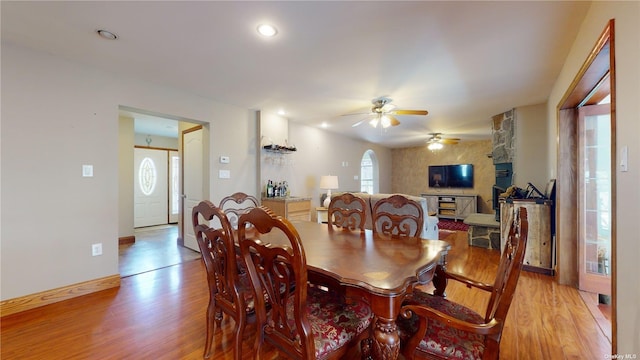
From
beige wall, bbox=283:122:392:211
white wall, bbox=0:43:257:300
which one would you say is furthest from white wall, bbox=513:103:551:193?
white wall, bbox=0:43:257:300

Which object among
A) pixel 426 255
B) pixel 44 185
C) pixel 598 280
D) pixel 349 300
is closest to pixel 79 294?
pixel 44 185

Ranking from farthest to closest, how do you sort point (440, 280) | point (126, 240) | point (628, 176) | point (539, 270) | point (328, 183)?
point (328, 183), point (126, 240), point (539, 270), point (440, 280), point (628, 176)

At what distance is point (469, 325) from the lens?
1036 mm

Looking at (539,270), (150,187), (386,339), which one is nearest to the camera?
(386,339)

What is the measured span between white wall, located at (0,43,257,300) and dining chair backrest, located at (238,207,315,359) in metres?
2.56

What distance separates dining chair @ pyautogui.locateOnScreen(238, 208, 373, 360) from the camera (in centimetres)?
108

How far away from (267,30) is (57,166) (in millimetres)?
2479

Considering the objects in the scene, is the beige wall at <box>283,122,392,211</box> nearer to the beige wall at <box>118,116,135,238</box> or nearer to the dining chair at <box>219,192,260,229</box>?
the dining chair at <box>219,192,260,229</box>

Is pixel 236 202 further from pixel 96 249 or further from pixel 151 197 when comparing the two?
pixel 151 197

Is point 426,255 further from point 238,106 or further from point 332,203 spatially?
point 238,106

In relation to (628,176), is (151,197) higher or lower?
lower

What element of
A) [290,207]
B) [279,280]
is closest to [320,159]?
[290,207]

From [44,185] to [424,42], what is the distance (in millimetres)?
3809

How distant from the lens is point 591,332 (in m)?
1.98
